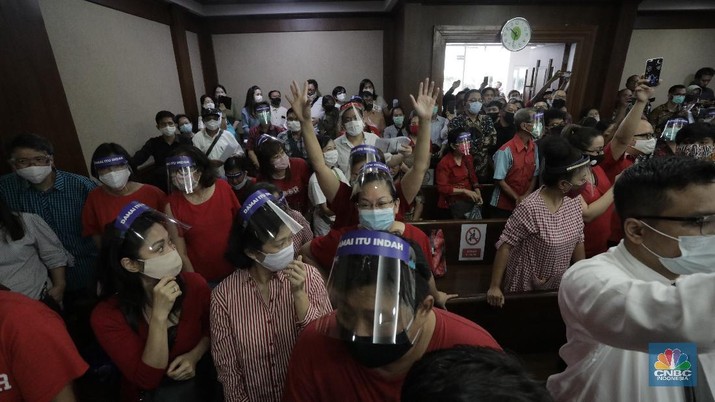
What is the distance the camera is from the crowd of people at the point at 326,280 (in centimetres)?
91

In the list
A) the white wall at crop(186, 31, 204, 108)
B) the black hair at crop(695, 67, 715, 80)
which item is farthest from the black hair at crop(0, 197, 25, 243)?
the black hair at crop(695, 67, 715, 80)

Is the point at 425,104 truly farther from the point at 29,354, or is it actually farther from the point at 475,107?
the point at 475,107

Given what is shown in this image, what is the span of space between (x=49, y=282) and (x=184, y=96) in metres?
5.81

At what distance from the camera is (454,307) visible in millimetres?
2229

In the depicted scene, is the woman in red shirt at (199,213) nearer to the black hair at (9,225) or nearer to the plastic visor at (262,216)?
the black hair at (9,225)

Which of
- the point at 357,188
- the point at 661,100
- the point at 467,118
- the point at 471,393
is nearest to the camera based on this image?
the point at 471,393

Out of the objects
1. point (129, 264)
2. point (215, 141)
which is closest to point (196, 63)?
point (215, 141)

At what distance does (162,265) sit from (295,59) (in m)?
8.20

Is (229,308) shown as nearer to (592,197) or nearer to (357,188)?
(357,188)

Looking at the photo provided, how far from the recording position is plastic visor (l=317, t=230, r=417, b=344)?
90 cm

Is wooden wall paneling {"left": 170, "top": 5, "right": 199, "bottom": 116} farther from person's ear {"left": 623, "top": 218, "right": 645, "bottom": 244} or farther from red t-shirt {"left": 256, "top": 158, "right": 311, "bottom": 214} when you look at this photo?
person's ear {"left": 623, "top": 218, "right": 645, "bottom": 244}

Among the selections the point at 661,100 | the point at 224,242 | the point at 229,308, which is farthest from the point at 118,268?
the point at 661,100

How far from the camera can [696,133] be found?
2.70 m

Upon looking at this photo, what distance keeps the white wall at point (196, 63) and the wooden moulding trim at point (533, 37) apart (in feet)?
17.8
